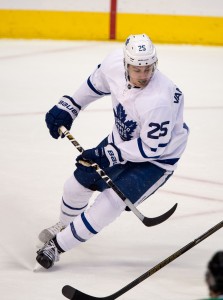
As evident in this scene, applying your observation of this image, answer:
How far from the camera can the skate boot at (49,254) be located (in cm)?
317

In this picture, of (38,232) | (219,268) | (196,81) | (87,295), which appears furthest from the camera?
(196,81)

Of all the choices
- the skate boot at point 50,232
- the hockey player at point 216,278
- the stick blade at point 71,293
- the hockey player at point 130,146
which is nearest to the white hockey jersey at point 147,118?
the hockey player at point 130,146

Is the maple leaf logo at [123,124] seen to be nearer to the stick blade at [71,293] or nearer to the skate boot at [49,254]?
the skate boot at [49,254]

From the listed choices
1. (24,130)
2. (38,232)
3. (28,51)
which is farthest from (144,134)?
(28,51)

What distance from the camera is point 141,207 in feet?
12.8

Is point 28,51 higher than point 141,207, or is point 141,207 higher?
point 141,207

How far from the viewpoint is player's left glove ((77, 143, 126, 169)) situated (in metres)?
3.10

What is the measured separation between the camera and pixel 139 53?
3041 mm

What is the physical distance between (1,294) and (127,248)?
0.70m

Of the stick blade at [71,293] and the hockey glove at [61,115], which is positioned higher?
the hockey glove at [61,115]

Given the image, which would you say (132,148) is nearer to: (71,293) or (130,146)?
(130,146)

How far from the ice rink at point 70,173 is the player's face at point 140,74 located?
2.38 feet

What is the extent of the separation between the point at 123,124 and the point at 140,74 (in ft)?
0.71

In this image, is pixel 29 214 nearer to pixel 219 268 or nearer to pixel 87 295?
pixel 87 295
